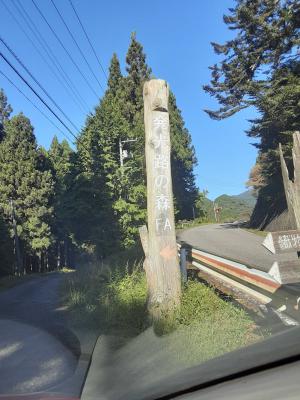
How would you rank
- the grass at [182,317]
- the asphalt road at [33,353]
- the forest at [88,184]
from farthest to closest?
the forest at [88,184]
the asphalt road at [33,353]
the grass at [182,317]

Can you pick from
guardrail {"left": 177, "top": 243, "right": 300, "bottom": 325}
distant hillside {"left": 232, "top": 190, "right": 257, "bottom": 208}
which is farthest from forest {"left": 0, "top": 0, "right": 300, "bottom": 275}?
distant hillside {"left": 232, "top": 190, "right": 257, "bottom": 208}

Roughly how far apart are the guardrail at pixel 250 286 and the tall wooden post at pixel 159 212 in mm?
1191

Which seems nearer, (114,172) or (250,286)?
(250,286)

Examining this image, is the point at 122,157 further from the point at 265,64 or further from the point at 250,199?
the point at 250,199

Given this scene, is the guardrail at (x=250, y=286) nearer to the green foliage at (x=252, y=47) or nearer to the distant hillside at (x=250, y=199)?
the green foliage at (x=252, y=47)

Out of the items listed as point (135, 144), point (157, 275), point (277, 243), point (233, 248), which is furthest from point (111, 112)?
point (277, 243)

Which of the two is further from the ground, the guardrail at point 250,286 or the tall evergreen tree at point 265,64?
the tall evergreen tree at point 265,64

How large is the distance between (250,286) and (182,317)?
1.26 metres

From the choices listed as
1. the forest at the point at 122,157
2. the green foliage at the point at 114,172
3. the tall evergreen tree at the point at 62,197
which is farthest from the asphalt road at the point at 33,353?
the tall evergreen tree at the point at 62,197

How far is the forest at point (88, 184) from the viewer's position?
113 ft

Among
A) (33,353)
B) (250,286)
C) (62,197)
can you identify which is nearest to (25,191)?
(62,197)

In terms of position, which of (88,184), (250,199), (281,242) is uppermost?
(250,199)

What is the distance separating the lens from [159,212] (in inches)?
319

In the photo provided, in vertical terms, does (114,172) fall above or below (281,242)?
above
